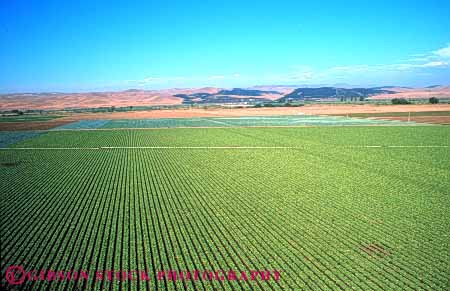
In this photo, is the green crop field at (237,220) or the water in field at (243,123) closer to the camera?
the green crop field at (237,220)

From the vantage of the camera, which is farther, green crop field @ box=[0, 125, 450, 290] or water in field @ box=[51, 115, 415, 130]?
water in field @ box=[51, 115, 415, 130]

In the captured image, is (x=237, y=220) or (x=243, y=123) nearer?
(x=237, y=220)

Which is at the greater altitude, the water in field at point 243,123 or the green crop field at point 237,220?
the green crop field at point 237,220

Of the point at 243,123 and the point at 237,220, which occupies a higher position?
the point at 237,220

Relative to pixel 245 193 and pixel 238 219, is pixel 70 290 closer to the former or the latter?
pixel 238 219

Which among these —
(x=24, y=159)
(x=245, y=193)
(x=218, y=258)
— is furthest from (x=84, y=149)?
(x=218, y=258)

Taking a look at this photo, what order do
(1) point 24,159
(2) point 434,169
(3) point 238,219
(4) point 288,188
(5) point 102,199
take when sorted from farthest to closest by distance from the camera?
Answer: (1) point 24,159, (2) point 434,169, (4) point 288,188, (5) point 102,199, (3) point 238,219

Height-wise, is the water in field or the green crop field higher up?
the green crop field

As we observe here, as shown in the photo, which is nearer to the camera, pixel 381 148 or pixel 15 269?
pixel 15 269
